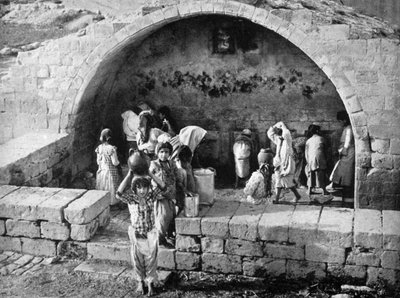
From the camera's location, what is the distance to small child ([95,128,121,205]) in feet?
31.6

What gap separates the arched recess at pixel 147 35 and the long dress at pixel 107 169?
1.52 meters

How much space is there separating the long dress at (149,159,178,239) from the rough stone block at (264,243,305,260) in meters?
1.27

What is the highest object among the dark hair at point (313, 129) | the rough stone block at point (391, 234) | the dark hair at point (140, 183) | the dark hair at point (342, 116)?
the dark hair at point (342, 116)

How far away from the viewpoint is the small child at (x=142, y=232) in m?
6.60

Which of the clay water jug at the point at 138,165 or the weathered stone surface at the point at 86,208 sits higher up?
the clay water jug at the point at 138,165

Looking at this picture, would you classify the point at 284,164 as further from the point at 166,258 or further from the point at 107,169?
the point at 166,258

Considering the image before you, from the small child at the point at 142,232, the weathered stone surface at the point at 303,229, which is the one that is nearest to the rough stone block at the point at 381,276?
the weathered stone surface at the point at 303,229

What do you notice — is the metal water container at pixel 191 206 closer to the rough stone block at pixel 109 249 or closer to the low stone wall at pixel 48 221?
the rough stone block at pixel 109 249

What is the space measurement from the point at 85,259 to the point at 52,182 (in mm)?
3102

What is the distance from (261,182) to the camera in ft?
33.0

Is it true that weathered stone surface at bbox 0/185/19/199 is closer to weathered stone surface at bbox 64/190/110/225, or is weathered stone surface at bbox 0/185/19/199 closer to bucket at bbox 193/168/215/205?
weathered stone surface at bbox 64/190/110/225

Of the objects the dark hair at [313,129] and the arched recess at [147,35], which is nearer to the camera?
the arched recess at [147,35]

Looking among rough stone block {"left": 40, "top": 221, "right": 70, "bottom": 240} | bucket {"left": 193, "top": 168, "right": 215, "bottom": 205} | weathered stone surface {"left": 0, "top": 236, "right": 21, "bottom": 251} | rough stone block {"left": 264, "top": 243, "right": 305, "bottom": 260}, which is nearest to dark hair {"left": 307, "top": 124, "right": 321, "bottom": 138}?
bucket {"left": 193, "top": 168, "right": 215, "bottom": 205}

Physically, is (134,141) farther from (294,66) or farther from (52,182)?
(294,66)
